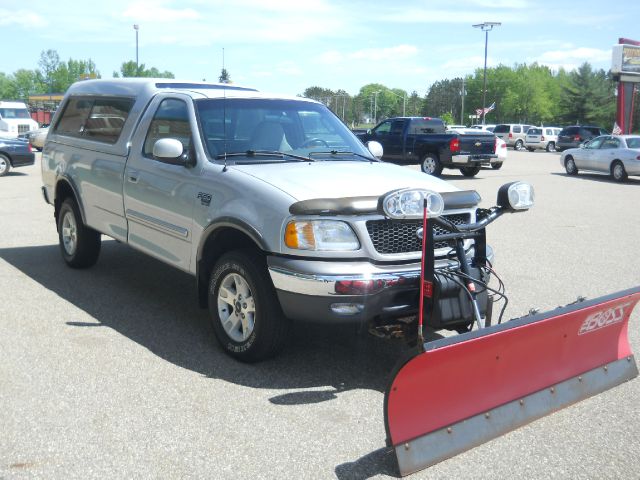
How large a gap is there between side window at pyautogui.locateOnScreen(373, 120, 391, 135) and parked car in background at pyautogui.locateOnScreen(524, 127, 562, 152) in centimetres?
2880

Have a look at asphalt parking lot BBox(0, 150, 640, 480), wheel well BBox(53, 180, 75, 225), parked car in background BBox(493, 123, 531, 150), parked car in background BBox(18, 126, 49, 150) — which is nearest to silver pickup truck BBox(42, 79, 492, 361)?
wheel well BBox(53, 180, 75, 225)

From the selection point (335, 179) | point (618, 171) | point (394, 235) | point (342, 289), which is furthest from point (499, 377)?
point (618, 171)

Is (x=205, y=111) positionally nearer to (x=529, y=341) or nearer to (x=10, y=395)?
(x=10, y=395)

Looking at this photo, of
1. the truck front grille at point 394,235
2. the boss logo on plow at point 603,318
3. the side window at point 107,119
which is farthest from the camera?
the side window at point 107,119

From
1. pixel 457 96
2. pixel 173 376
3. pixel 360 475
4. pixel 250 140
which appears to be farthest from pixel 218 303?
pixel 457 96

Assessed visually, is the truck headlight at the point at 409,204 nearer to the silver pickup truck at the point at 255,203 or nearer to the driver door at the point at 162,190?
the silver pickup truck at the point at 255,203

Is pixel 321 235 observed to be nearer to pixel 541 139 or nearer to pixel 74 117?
pixel 74 117

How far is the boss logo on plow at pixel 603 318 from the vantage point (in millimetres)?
4402

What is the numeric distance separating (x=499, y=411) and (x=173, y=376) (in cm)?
216

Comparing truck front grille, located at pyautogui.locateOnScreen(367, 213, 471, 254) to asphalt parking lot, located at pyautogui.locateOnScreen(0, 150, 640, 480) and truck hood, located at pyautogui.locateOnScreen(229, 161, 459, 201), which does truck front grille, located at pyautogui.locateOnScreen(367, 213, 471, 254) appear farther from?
asphalt parking lot, located at pyautogui.locateOnScreen(0, 150, 640, 480)

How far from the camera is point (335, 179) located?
5043mm

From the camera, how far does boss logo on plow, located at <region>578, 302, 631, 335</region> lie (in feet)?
14.4

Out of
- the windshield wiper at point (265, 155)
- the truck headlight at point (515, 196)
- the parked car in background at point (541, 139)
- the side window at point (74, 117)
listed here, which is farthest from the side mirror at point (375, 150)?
the parked car in background at point (541, 139)

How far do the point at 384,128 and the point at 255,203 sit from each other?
762 inches
